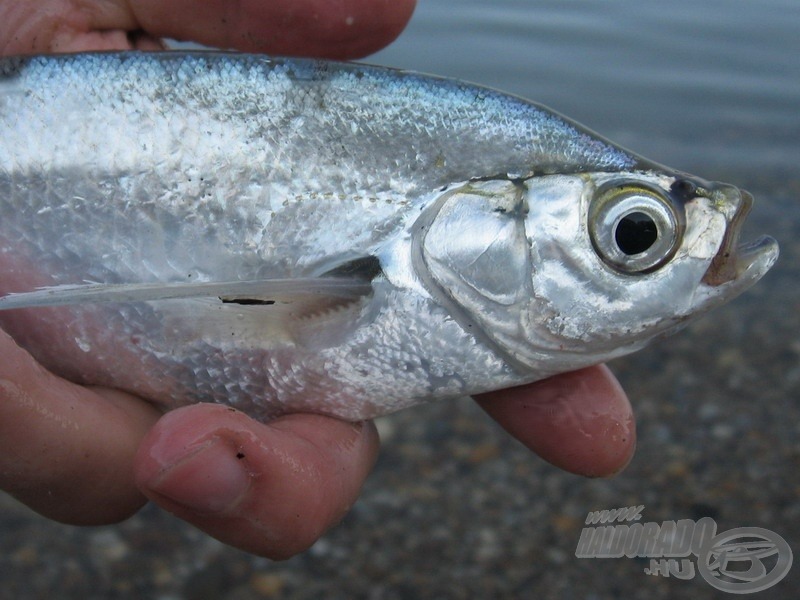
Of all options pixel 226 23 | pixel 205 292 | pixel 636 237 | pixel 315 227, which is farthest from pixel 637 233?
pixel 226 23

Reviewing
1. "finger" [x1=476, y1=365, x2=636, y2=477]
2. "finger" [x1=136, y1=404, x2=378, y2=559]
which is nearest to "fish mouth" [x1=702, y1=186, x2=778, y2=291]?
"finger" [x1=476, y1=365, x2=636, y2=477]

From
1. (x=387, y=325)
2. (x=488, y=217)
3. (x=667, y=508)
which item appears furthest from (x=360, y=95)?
(x=667, y=508)

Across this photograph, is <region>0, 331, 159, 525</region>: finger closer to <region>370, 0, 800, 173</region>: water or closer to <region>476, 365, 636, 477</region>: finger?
<region>476, 365, 636, 477</region>: finger

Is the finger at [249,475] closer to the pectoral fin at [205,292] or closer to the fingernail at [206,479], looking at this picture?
the fingernail at [206,479]

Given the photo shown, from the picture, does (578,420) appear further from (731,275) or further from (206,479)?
(206,479)

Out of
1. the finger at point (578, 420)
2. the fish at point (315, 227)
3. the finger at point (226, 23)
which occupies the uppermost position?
the finger at point (226, 23)

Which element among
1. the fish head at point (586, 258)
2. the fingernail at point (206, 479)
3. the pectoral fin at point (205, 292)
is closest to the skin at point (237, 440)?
the fingernail at point (206, 479)
